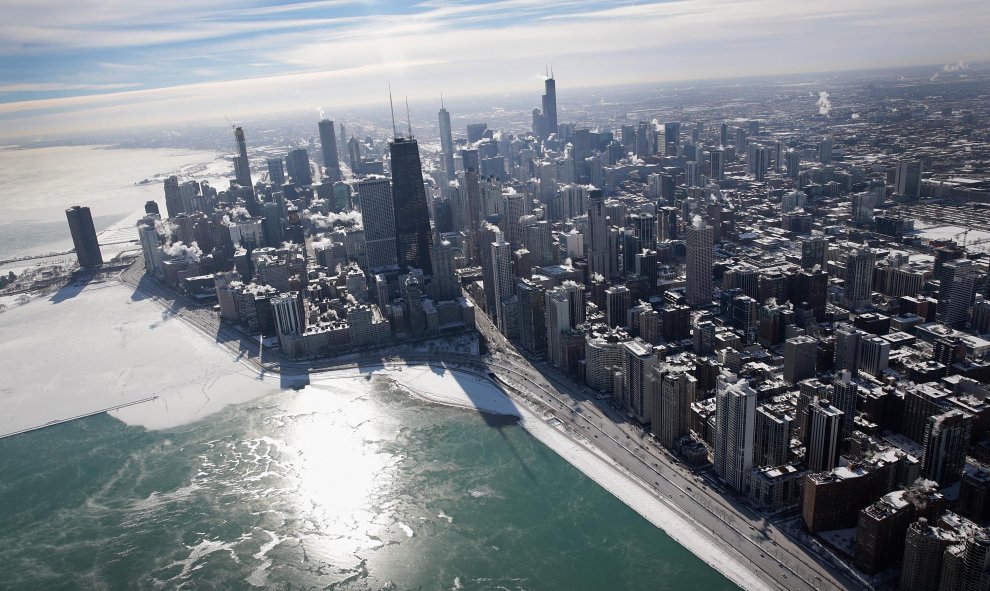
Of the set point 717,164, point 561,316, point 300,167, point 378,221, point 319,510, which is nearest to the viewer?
point 319,510

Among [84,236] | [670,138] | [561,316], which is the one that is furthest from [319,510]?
[670,138]

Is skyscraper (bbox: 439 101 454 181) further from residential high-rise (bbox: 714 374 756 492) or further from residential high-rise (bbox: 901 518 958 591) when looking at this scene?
residential high-rise (bbox: 901 518 958 591)

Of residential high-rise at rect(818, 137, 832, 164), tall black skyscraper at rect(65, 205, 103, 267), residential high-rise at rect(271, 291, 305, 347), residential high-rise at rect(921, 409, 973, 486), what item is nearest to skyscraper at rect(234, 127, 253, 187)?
tall black skyscraper at rect(65, 205, 103, 267)

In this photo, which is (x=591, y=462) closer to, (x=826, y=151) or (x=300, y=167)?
(x=826, y=151)

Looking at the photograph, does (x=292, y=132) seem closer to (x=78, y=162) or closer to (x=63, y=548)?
(x=78, y=162)

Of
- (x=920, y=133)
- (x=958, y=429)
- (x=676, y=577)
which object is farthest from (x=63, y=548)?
(x=920, y=133)

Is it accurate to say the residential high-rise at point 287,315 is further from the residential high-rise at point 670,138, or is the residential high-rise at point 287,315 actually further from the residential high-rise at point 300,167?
the residential high-rise at point 670,138
